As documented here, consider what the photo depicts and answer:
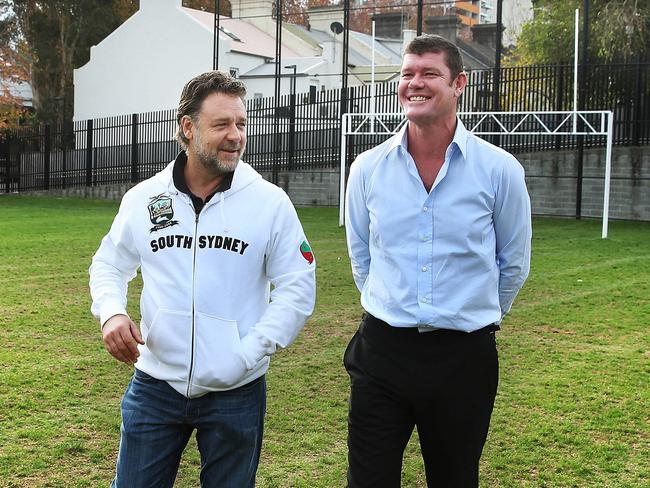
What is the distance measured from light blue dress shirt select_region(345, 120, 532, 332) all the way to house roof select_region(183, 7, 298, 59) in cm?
3597

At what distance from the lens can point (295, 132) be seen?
25.2 m

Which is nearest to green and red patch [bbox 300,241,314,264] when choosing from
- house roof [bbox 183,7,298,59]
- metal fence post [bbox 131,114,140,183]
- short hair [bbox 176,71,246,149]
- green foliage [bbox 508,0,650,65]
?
short hair [bbox 176,71,246,149]

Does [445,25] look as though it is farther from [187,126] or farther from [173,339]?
[173,339]

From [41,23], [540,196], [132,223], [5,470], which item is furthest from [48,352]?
[41,23]

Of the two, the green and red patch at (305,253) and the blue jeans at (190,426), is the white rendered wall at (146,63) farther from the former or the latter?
the blue jeans at (190,426)

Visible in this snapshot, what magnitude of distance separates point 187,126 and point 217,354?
77 cm

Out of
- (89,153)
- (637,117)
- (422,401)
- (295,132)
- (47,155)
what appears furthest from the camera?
(47,155)

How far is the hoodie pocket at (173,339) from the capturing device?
9.55 feet

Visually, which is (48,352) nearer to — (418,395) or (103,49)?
(418,395)

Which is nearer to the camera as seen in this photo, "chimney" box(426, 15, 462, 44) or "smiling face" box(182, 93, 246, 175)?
"smiling face" box(182, 93, 246, 175)

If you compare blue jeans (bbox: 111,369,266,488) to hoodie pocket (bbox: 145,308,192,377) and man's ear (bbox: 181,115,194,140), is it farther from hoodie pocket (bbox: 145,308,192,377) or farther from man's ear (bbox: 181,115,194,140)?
man's ear (bbox: 181,115,194,140)

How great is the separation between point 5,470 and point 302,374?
249 centimetres

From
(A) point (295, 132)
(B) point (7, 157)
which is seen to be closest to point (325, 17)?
(B) point (7, 157)

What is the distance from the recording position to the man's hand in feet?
9.36
